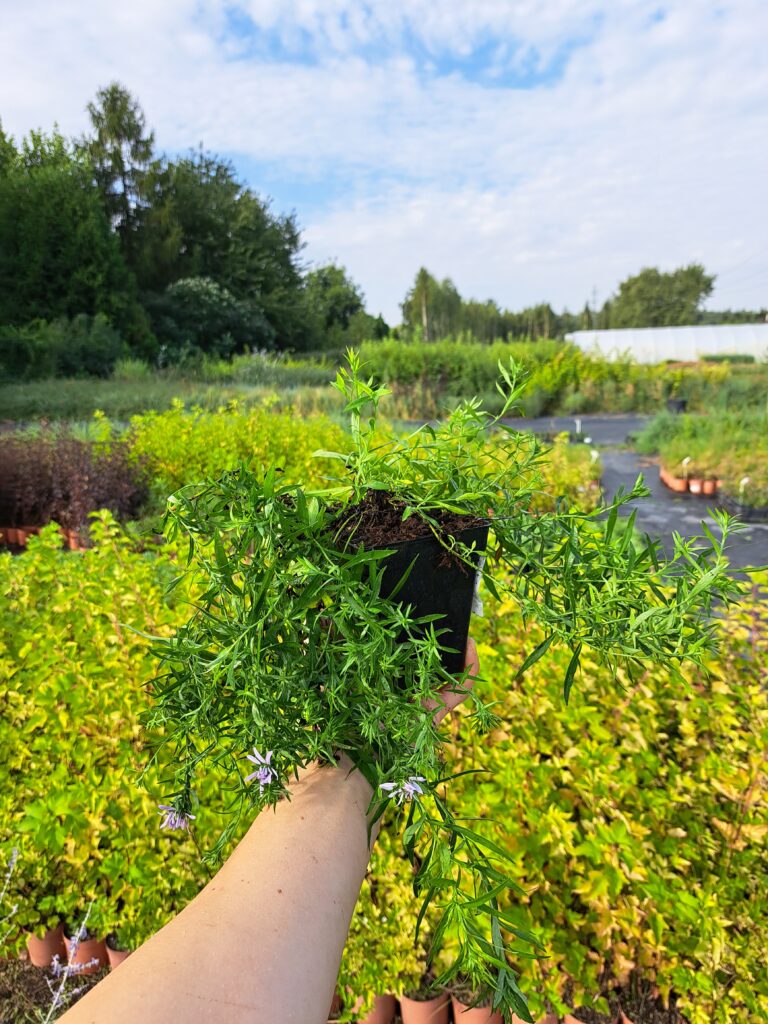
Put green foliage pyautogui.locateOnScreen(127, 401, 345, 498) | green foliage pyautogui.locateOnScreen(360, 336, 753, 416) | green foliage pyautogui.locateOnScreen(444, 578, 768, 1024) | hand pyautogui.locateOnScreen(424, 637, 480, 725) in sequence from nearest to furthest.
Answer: hand pyautogui.locateOnScreen(424, 637, 480, 725), green foliage pyautogui.locateOnScreen(444, 578, 768, 1024), green foliage pyautogui.locateOnScreen(127, 401, 345, 498), green foliage pyautogui.locateOnScreen(360, 336, 753, 416)

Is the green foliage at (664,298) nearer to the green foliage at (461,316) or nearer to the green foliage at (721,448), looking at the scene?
the green foliage at (461,316)

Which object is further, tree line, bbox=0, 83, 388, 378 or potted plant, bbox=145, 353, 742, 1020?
tree line, bbox=0, 83, 388, 378

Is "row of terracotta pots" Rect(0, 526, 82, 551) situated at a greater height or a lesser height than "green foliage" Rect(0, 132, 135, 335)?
lesser

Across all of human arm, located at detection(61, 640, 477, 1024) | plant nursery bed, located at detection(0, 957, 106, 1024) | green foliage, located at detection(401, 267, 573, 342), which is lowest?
plant nursery bed, located at detection(0, 957, 106, 1024)

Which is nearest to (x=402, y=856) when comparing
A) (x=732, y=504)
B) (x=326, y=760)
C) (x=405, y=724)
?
(x=326, y=760)

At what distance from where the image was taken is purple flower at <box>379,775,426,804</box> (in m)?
0.79

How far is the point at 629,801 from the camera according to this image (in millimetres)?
1620

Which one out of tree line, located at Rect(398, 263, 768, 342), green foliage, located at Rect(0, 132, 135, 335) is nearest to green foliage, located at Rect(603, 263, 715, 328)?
tree line, located at Rect(398, 263, 768, 342)

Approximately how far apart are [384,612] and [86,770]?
1272mm

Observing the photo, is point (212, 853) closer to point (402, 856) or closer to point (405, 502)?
point (405, 502)

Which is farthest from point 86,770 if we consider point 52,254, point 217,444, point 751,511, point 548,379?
point 52,254

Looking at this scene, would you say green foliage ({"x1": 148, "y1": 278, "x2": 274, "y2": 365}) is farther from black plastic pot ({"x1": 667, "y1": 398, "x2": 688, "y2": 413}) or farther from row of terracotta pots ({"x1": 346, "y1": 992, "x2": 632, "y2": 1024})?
row of terracotta pots ({"x1": 346, "y1": 992, "x2": 632, "y2": 1024})

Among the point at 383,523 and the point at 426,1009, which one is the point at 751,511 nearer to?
the point at 426,1009

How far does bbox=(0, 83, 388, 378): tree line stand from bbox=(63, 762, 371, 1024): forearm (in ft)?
69.4
